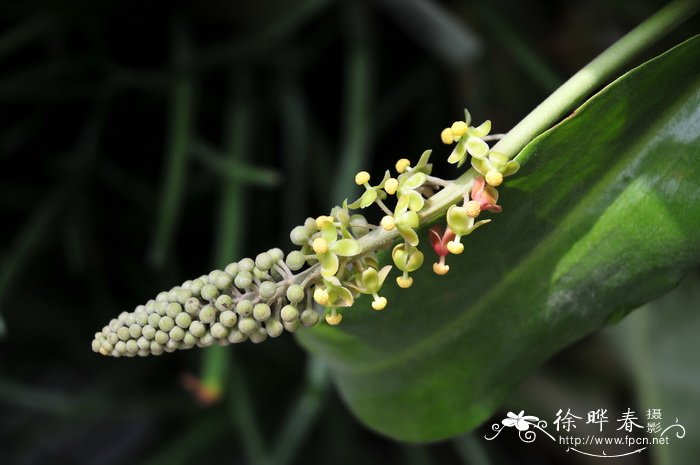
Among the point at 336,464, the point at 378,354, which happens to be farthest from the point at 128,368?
the point at 378,354

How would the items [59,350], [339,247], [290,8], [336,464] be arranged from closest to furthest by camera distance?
[339,247]
[290,8]
[336,464]
[59,350]

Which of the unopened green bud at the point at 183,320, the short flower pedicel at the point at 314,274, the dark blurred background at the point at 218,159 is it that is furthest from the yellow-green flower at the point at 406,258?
the dark blurred background at the point at 218,159

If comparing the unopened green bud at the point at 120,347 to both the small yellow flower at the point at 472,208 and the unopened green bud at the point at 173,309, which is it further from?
the small yellow flower at the point at 472,208

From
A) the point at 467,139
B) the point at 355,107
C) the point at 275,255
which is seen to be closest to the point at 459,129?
the point at 467,139

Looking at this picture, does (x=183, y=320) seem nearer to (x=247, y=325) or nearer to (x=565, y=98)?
(x=247, y=325)

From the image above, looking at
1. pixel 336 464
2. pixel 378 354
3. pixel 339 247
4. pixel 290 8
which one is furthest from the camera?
pixel 336 464

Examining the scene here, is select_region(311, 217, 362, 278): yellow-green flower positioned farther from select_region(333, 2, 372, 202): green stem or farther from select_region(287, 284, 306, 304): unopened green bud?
select_region(333, 2, 372, 202): green stem

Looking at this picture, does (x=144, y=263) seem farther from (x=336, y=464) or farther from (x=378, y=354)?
(x=378, y=354)
